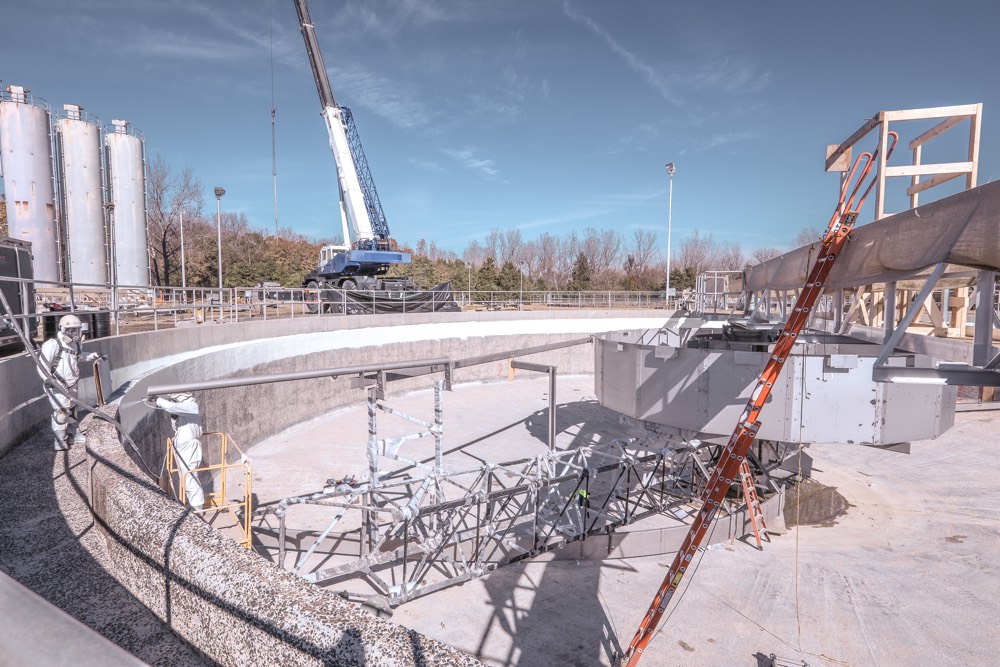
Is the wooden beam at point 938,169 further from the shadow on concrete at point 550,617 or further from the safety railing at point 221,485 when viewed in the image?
the safety railing at point 221,485

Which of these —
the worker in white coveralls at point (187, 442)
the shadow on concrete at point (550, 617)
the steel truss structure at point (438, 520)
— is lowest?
the shadow on concrete at point (550, 617)

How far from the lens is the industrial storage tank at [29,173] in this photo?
18.3 metres

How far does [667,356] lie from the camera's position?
931 cm

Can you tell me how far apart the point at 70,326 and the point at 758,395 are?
9207 mm

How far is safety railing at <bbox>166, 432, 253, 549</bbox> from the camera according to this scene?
23.2 feet

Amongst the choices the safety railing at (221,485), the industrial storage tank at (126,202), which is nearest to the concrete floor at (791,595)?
the safety railing at (221,485)

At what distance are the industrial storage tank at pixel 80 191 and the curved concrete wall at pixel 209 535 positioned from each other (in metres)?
11.9

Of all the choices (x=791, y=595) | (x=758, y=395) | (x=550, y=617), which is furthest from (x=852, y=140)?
(x=550, y=617)

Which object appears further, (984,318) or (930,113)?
(930,113)

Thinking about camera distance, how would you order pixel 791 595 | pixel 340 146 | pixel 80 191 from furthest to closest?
pixel 340 146
pixel 80 191
pixel 791 595

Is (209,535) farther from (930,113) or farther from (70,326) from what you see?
(930,113)

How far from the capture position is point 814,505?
1216 cm

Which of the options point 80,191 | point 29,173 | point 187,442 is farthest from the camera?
point 80,191

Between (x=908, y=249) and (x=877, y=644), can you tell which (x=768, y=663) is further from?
(x=908, y=249)
